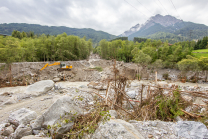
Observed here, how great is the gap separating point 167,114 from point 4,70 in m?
25.0

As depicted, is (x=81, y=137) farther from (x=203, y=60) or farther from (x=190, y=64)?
(x=203, y=60)

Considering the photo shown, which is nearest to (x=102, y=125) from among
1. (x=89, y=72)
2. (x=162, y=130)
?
(x=162, y=130)

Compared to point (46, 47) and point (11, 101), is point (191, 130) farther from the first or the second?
point (46, 47)

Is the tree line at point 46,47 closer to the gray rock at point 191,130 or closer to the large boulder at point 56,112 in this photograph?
the large boulder at point 56,112

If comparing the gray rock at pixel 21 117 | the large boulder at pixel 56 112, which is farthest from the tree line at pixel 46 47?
the large boulder at pixel 56 112

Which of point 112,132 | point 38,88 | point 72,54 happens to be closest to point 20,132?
point 112,132

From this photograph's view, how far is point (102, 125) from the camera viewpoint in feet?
6.39

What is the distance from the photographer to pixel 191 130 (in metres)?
1.99

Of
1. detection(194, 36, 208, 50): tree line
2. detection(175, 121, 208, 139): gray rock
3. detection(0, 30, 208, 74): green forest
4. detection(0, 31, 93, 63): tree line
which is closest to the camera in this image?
detection(175, 121, 208, 139): gray rock

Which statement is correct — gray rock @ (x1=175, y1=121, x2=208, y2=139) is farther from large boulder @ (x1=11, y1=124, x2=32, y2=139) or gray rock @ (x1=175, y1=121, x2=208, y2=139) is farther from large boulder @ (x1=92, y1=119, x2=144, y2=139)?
large boulder @ (x1=11, y1=124, x2=32, y2=139)

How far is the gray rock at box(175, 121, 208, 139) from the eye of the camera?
1870mm

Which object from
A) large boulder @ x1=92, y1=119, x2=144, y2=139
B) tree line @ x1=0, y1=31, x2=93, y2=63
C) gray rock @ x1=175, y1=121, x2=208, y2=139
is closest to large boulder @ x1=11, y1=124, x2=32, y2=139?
large boulder @ x1=92, y1=119, x2=144, y2=139

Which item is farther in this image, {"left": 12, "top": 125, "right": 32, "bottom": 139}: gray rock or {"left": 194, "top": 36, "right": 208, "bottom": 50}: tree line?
{"left": 194, "top": 36, "right": 208, "bottom": 50}: tree line

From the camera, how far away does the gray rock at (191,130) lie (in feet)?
6.14
